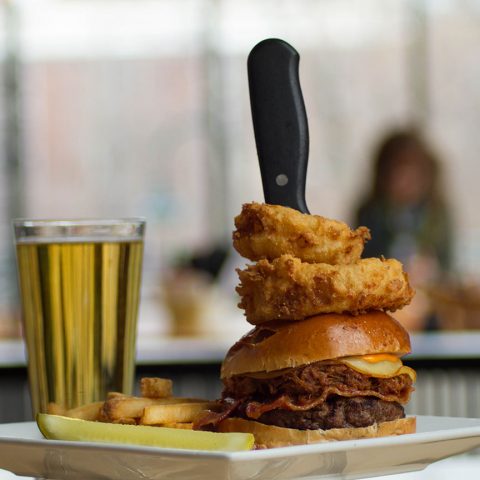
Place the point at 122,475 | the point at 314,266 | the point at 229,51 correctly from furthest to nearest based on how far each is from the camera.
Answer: the point at 229,51 < the point at 314,266 < the point at 122,475

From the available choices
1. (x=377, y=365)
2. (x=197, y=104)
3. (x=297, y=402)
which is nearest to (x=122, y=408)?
(x=297, y=402)

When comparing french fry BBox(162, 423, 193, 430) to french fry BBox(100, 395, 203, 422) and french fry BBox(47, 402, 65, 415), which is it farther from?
french fry BBox(47, 402, 65, 415)

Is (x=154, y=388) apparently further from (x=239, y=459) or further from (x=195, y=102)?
(x=195, y=102)

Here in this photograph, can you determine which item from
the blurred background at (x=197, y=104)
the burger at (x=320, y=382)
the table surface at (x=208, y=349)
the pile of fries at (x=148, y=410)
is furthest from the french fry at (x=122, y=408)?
the blurred background at (x=197, y=104)

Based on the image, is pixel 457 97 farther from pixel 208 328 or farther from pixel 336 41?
pixel 208 328

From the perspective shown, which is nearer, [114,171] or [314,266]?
[314,266]

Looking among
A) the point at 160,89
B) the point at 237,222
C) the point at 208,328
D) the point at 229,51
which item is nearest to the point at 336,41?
the point at 229,51
